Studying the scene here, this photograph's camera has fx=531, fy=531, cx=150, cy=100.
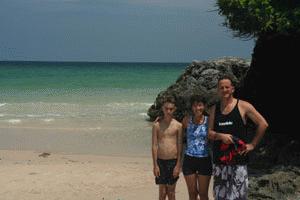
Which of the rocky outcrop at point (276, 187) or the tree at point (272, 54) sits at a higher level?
the tree at point (272, 54)

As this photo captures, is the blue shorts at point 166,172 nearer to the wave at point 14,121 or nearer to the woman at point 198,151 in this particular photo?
the woman at point 198,151

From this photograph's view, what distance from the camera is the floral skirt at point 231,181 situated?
5.59 m

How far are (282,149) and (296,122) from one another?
0.71 metres

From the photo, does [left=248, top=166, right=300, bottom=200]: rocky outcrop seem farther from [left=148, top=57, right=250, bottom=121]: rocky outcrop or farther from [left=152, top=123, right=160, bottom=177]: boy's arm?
[left=148, top=57, right=250, bottom=121]: rocky outcrop

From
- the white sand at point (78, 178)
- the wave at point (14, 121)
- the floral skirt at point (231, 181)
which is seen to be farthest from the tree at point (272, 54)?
the wave at point (14, 121)

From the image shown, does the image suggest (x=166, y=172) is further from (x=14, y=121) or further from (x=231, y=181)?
(x=14, y=121)

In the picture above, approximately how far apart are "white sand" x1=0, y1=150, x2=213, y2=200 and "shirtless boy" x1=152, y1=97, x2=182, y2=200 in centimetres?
207

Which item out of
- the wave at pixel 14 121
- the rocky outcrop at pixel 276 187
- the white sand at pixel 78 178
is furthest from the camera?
the wave at pixel 14 121

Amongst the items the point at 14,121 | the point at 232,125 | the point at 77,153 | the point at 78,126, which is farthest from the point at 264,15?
the point at 14,121

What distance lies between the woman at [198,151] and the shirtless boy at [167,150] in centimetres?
31

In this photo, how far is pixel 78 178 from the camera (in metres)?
9.84

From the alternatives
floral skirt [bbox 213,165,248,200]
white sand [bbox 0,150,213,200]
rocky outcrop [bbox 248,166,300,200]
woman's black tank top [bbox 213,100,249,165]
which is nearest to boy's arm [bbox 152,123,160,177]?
floral skirt [bbox 213,165,248,200]

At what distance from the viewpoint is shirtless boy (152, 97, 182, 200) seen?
639 cm

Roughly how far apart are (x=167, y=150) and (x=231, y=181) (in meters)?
1.05
